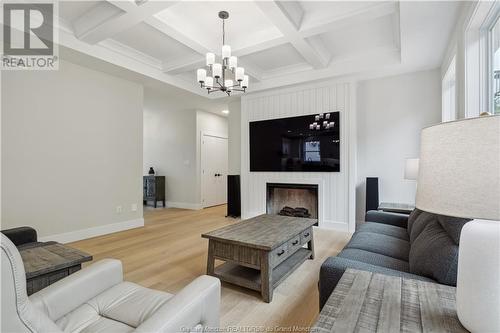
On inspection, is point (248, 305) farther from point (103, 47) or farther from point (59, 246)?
point (103, 47)

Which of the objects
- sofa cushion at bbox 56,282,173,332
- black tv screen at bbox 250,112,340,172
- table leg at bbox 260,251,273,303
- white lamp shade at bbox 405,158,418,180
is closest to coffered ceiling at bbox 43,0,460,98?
black tv screen at bbox 250,112,340,172

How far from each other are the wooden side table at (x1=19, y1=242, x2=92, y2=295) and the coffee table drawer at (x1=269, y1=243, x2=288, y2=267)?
1357 millimetres

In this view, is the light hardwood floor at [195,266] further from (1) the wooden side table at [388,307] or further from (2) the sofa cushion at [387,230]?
(1) the wooden side table at [388,307]

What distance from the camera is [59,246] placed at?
1.94 meters

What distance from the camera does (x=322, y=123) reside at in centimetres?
442

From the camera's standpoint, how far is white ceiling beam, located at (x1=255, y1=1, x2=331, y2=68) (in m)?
2.57

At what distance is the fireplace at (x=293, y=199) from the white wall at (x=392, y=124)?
0.79 meters

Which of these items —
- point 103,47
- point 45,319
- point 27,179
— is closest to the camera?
point 45,319

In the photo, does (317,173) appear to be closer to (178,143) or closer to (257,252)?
(257,252)

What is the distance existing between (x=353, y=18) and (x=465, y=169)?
9.21 feet

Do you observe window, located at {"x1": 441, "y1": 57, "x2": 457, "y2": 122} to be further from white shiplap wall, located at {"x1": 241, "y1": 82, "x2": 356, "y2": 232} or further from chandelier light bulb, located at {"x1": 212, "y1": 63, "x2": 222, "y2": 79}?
chandelier light bulb, located at {"x1": 212, "y1": 63, "x2": 222, "y2": 79}

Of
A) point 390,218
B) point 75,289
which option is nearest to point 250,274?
point 75,289

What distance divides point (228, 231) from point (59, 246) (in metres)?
1.37

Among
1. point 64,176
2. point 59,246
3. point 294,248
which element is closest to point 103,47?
point 64,176
